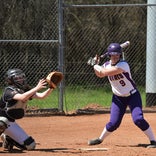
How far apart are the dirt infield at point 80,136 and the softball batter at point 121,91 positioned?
0.35 m

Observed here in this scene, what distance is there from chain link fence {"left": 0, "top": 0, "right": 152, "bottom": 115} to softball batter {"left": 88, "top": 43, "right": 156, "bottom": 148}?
4.37 metres

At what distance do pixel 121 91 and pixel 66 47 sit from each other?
996 centimetres

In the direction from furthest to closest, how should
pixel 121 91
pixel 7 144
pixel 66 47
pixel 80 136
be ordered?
pixel 66 47 → pixel 80 136 → pixel 121 91 → pixel 7 144

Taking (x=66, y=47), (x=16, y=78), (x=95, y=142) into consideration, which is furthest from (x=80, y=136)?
(x=66, y=47)

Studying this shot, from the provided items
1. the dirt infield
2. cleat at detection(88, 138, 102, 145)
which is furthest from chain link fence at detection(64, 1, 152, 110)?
cleat at detection(88, 138, 102, 145)

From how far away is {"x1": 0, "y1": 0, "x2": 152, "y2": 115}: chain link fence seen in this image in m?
15.0

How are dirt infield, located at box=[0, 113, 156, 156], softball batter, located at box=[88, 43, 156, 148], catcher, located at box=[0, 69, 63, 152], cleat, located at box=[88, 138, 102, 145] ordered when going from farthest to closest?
cleat, located at box=[88, 138, 102, 145]
softball batter, located at box=[88, 43, 156, 148]
catcher, located at box=[0, 69, 63, 152]
dirt infield, located at box=[0, 113, 156, 156]

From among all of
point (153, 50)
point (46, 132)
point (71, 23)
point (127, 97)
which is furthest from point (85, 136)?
point (71, 23)

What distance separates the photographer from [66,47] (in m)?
18.9

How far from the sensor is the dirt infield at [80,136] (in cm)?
841

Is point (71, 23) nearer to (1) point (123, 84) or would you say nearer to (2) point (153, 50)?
(2) point (153, 50)

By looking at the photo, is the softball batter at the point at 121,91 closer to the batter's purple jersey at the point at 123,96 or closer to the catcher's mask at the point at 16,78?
the batter's purple jersey at the point at 123,96

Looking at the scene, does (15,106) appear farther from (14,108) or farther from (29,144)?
(29,144)

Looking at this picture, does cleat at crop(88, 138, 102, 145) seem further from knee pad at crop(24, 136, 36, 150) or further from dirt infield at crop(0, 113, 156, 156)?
knee pad at crop(24, 136, 36, 150)
